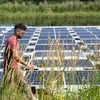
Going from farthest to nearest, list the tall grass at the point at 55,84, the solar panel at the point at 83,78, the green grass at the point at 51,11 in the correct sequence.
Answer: the green grass at the point at 51,11 < the solar panel at the point at 83,78 < the tall grass at the point at 55,84

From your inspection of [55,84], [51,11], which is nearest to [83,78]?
[55,84]

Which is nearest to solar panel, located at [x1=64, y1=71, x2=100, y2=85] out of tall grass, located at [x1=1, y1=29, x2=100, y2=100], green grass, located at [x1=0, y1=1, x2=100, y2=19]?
tall grass, located at [x1=1, y1=29, x2=100, y2=100]

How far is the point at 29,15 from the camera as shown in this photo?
81.0 feet

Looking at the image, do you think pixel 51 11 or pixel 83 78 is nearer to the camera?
pixel 83 78

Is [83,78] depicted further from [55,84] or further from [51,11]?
[51,11]

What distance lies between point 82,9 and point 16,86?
23.7 metres

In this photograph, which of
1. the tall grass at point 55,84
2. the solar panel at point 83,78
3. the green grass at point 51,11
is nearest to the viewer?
the tall grass at point 55,84

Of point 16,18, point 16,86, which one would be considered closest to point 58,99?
point 16,86

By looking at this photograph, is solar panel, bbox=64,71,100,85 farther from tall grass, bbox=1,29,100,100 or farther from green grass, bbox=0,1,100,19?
green grass, bbox=0,1,100,19

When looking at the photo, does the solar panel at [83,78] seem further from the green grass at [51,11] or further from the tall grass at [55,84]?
the green grass at [51,11]

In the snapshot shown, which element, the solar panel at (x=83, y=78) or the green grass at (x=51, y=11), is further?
the green grass at (x=51, y=11)

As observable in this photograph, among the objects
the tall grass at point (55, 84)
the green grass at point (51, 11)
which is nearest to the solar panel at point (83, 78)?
the tall grass at point (55, 84)

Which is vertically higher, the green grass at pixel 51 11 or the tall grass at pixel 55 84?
the tall grass at pixel 55 84

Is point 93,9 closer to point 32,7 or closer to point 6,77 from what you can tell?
point 32,7
